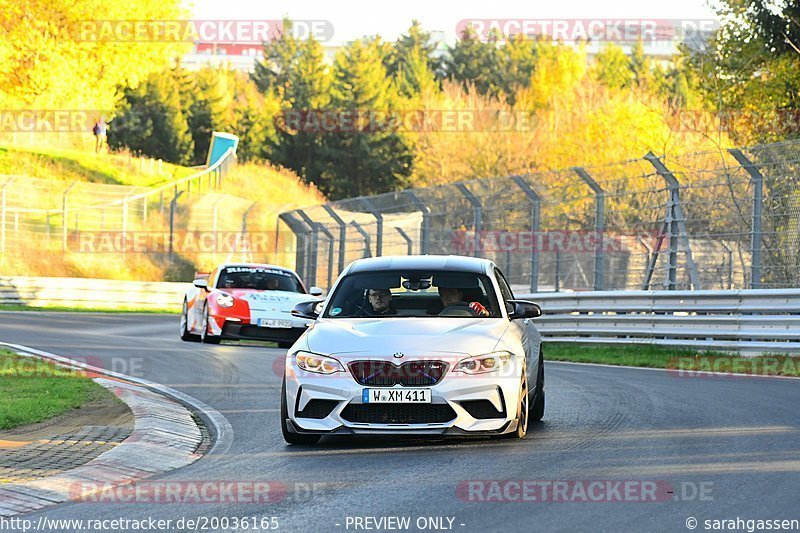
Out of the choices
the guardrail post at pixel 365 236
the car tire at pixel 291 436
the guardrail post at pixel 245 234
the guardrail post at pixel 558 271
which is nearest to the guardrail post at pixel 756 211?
the guardrail post at pixel 558 271

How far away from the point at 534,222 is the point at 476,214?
2.11 metres

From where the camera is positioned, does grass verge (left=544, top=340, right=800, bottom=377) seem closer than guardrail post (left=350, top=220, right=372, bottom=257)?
Yes

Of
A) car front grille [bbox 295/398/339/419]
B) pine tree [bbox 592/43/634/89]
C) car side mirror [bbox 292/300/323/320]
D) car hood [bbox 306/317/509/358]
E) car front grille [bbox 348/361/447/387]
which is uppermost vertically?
pine tree [bbox 592/43/634/89]

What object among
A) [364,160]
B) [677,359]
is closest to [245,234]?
[364,160]

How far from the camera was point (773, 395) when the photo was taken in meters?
12.3

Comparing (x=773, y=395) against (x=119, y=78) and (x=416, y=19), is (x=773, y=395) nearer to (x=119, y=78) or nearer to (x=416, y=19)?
(x=119, y=78)

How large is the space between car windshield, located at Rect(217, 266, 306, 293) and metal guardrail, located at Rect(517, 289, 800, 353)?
4.17 m

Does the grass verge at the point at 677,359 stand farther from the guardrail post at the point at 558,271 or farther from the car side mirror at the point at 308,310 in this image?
the car side mirror at the point at 308,310

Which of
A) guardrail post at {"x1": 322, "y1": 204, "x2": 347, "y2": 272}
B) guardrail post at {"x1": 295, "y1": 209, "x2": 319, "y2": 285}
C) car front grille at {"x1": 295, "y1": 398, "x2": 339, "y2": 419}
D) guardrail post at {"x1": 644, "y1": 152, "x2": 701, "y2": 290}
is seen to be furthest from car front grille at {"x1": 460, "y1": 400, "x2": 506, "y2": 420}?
guardrail post at {"x1": 295, "y1": 209, "x2": 319, "y2": 285}

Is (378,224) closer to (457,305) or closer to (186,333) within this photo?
(186,333)

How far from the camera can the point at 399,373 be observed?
343 inches

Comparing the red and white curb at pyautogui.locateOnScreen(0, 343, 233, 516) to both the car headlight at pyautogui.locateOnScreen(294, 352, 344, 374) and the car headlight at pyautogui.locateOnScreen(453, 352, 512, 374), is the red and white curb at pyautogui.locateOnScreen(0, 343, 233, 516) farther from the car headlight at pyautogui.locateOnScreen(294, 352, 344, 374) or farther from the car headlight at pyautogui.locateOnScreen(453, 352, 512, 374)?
the car headlight at pyautogui.locateOnScreen(453, 352, 512, 374)

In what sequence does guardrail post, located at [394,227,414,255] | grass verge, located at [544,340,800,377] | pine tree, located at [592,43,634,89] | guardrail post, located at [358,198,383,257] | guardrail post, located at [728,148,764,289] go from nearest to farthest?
grass verge, located at [544,340,800,377], guardrail post, located at [728,148,764,289], guardrail post, located at [394,227,414,255], guardrail post, located at [358,198,383,257], pine tree, located at [592,43,634,89]

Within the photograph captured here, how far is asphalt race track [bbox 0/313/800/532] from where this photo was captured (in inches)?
249
